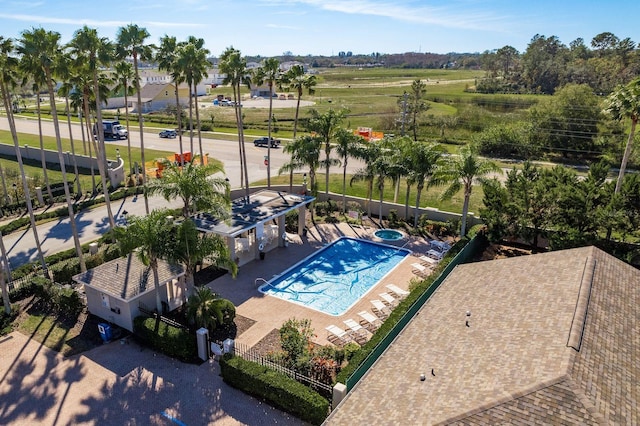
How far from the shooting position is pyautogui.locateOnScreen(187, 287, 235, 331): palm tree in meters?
20.7

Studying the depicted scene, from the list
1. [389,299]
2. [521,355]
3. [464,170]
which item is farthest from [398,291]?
[521,355]

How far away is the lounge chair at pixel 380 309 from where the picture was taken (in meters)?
23.2

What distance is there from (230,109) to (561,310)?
97.6 metres

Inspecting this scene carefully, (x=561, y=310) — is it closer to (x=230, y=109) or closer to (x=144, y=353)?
(x=144, y=353)

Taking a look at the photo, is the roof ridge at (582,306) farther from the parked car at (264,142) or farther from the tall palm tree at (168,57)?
the parked car at (264,142)

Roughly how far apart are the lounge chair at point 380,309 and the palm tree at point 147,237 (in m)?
10.7

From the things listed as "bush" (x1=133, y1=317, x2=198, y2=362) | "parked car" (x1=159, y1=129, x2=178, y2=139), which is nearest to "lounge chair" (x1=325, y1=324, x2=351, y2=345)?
"bush" (x1=133, y1=317, x2=198, y2=362)

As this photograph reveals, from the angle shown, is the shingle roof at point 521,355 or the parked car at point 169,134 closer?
the shingle roof at point 521,355

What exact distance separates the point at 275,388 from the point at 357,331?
5875 millimetres

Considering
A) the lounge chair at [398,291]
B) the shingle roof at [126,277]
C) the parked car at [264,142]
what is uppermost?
the parked car at [264,142]

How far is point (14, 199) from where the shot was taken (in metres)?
40.4

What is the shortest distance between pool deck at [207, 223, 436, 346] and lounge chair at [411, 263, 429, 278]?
0.31 metres

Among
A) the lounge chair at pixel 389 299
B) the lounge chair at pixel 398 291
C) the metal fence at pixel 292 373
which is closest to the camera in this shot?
the metal fence at pixel 292 373

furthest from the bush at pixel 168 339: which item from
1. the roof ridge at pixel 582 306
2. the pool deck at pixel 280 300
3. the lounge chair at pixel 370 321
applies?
the roof ridge at pixel 582 306
